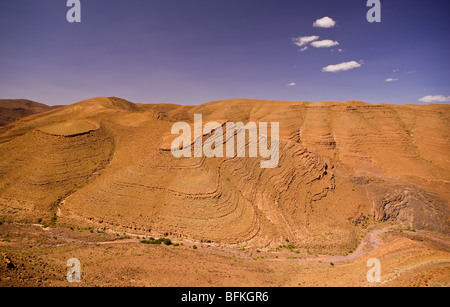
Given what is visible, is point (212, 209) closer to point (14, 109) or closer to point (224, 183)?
point (224, 183)

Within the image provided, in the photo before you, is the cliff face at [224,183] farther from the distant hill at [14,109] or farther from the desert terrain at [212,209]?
the distant hill at [14,109]

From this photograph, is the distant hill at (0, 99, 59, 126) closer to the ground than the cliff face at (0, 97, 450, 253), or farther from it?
farther from it

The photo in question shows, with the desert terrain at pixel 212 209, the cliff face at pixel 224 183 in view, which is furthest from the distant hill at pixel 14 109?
the desert terrain at pixel 212 209

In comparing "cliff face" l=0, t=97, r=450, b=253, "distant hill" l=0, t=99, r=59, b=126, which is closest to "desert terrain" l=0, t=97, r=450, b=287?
"cliff face" l=0, t=97, r=450, b=253

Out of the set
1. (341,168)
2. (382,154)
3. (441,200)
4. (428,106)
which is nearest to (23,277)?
(341,168)

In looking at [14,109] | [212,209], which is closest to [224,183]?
[212,209]

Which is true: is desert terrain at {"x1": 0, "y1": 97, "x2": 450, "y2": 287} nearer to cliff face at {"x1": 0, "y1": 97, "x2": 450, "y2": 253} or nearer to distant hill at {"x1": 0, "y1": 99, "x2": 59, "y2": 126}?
cliff face at {"x1": 0, "y1": 97, "x2": 450, "y2": 253}
